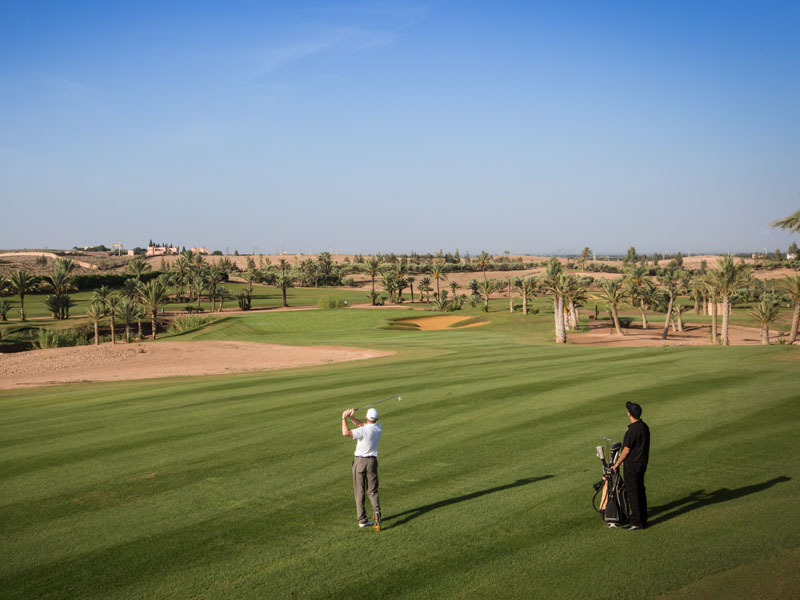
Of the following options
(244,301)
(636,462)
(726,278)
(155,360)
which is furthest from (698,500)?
(244,301)

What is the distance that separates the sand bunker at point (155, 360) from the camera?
42.8m

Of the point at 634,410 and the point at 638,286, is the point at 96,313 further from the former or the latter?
the point at 638,286

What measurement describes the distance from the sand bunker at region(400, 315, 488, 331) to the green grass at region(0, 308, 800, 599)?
49683 millimetres

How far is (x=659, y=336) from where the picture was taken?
67.9 metres

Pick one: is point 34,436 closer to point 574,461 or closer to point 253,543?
point 253,543

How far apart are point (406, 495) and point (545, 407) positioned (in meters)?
9.37

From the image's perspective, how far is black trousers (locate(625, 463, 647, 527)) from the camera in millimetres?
11680

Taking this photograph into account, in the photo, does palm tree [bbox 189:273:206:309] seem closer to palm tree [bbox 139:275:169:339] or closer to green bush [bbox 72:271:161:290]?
green bush [bbox 72:271:161:290]

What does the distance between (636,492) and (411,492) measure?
200 inches

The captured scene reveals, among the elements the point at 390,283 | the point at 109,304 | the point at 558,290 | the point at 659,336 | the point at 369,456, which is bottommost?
the point at 659,336

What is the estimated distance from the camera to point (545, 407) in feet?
72.0

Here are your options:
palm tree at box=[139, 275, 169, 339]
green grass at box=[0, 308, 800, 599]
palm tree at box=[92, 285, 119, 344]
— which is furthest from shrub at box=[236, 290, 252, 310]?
green grass at box=[0, 308, 800, 599]

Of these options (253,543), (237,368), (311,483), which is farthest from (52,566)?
(237,368)

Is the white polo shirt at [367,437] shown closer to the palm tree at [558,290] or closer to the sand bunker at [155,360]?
the sand bunker at [155,360]
